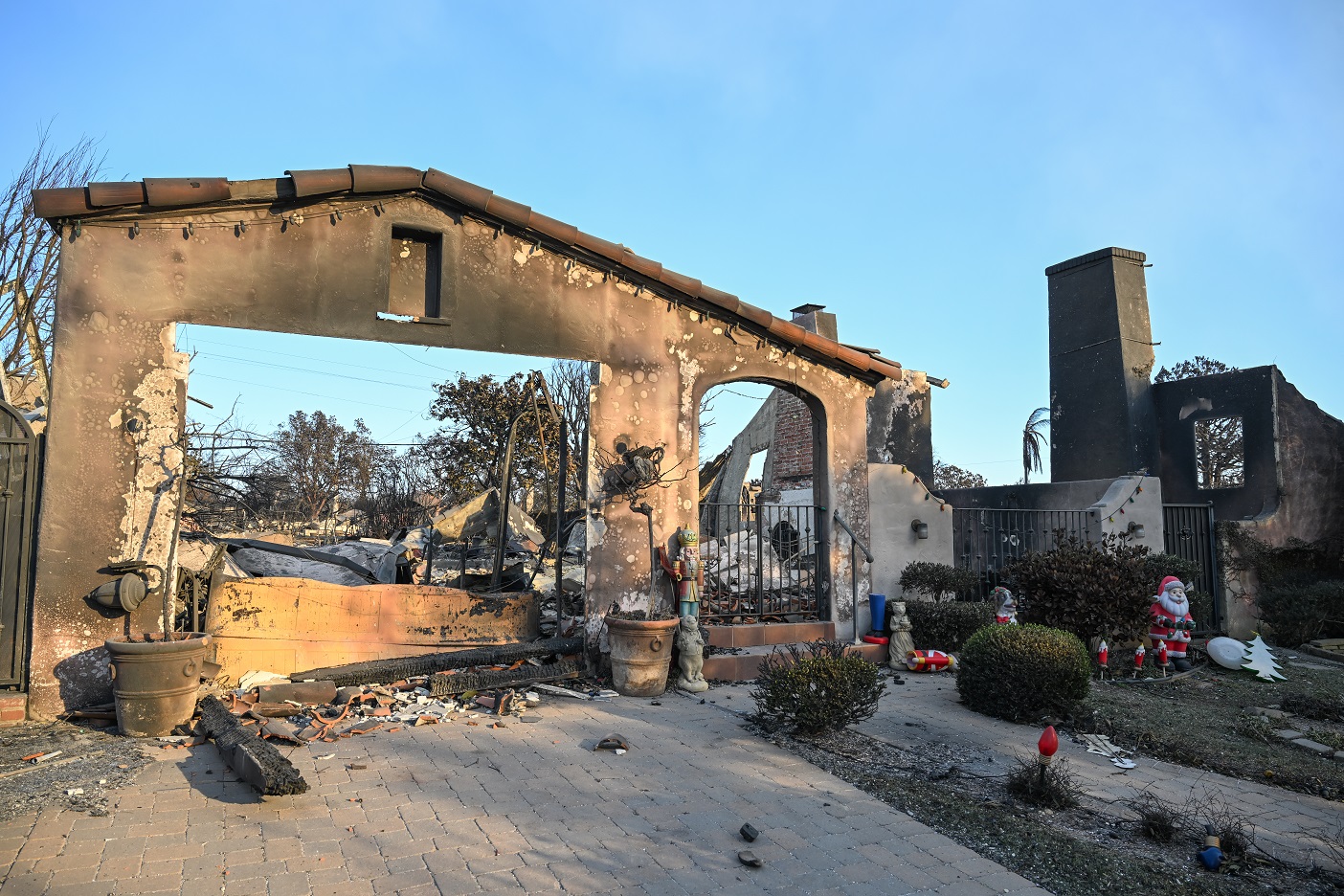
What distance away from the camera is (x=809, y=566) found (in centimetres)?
1221

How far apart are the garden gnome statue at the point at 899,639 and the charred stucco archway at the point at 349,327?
2.86ft

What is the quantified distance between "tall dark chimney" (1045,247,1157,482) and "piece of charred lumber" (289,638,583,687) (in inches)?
544

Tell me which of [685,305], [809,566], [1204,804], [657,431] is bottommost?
[1204,804]

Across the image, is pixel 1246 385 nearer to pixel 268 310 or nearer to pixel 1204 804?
pixel 1204 804

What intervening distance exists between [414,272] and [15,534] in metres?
4.09

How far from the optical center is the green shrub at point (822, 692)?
20.8 ft

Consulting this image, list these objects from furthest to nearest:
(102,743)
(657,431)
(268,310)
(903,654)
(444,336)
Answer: (903,654) → (657,431) → (444,336) → (268,310) → (102,743)

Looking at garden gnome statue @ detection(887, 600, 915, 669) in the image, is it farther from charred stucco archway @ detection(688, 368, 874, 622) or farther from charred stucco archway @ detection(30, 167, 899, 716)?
charred stucco archway @ detection(30, 167, 899, 716)

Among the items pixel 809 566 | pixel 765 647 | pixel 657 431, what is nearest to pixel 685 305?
pixel 657 431

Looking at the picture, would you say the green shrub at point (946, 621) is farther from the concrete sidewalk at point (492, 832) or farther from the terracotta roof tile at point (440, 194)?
the concrete sidewalk at point (492, 832)

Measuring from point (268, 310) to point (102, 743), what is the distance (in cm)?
382

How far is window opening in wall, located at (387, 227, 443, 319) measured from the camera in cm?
812

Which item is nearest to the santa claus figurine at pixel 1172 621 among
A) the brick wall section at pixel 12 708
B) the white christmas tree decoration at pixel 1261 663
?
the white christmas tree decoration at pixel 1261 663

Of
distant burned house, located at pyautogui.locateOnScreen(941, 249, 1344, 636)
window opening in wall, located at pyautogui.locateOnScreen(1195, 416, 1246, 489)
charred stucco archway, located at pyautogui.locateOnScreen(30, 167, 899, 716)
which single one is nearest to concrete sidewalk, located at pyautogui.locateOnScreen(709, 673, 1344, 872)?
charred stucco archway, located at pyautogui.locateOnScreen(30, 167, 899, 716)
